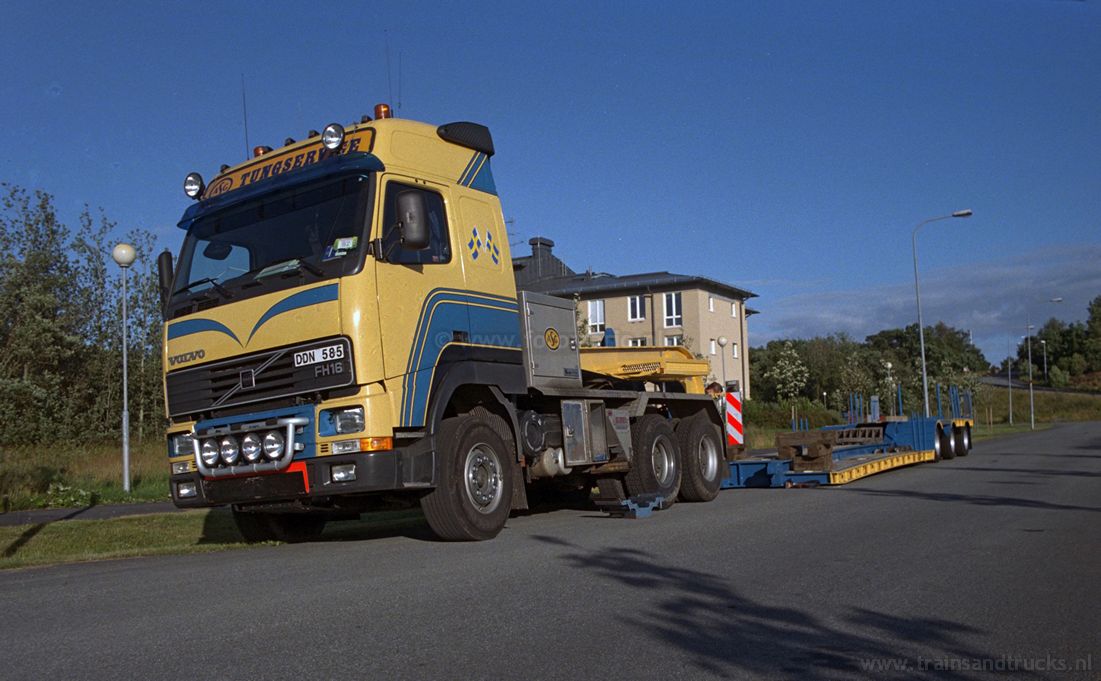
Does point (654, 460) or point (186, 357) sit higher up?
point (186, 357)

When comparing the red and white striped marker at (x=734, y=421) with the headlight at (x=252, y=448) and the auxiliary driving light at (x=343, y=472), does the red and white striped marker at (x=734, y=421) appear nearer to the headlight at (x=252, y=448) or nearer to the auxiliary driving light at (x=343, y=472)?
the auxiliary driving light at (x=343, y=472)

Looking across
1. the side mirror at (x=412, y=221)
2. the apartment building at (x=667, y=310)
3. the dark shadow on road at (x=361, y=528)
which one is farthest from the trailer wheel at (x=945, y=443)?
the apartment building at (x=667, y=310)

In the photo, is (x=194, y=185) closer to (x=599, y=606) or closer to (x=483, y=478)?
(x=483, y=478)

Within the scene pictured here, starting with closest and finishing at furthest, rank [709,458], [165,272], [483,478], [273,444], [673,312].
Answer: [273,444]
[483,478]
[165,272]
[709,458]
[673,312]

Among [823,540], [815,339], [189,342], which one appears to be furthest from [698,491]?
[815,339]

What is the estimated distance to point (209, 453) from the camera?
834cm

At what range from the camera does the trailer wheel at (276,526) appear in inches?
394

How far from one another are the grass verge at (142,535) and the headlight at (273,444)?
2.11m

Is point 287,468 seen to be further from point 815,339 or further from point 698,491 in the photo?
point 815,339

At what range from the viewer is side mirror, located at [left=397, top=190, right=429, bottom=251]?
7926mm

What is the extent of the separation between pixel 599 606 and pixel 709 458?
792 cm

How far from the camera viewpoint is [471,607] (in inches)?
221

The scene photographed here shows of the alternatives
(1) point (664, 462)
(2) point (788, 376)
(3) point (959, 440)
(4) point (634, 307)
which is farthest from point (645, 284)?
(1) point (664, 462)

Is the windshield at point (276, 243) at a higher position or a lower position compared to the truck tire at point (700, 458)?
higher
